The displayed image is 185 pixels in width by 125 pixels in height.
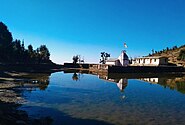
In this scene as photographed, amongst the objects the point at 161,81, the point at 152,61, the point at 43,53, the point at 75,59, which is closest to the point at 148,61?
the point at 152,61

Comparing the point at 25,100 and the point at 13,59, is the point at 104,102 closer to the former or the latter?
the point at 25,100

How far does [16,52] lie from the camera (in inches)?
4316

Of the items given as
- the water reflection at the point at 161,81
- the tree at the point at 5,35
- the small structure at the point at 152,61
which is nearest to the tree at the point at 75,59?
the small structure at the point at 152,61

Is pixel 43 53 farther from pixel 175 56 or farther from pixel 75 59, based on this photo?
pixel 175 56

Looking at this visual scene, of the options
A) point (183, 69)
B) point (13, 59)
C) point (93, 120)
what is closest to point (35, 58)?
point (13, 59)

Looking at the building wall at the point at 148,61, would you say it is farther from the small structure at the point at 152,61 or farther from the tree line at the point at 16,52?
the tree line at the point at 16,52

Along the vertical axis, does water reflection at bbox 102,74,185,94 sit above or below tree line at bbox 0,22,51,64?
below

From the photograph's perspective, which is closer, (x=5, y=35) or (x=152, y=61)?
(x=5, y=35)

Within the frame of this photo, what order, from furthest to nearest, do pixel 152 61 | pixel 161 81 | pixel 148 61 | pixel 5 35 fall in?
pixel 148 61
pixel 152 61
pixel 5 35
pixel 161 81

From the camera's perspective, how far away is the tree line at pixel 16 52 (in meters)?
105

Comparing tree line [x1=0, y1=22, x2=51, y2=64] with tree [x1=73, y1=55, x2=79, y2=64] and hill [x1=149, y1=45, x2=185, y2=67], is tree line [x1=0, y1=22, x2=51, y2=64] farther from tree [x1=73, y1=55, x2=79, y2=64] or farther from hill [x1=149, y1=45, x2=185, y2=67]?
hill [x1=149, y1=45, x2=185, y2=67]

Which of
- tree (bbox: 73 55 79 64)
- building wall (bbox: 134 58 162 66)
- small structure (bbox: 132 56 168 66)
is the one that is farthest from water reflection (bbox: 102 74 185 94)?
tree (bbox: 73 55 79 64)

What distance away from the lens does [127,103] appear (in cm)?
→ 3300

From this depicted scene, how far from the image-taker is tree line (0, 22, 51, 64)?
10500 centimetres
